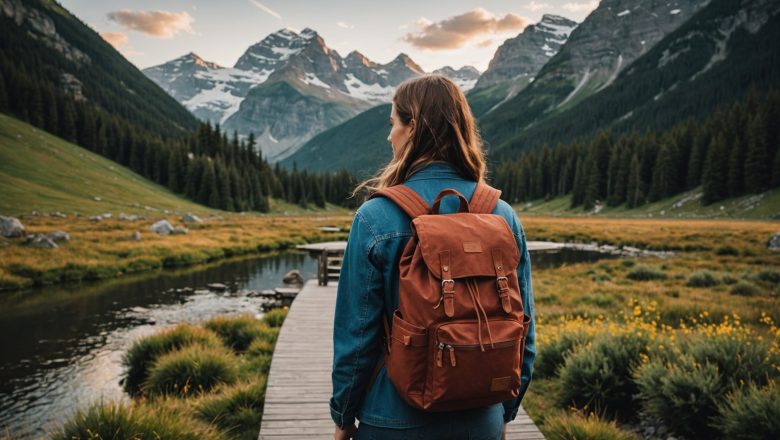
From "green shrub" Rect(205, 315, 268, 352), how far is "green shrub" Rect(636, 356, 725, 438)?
29.1ft

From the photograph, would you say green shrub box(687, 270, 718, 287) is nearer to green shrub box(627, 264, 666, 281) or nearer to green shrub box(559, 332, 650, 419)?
green shrub box(627, 264, 666, 281)

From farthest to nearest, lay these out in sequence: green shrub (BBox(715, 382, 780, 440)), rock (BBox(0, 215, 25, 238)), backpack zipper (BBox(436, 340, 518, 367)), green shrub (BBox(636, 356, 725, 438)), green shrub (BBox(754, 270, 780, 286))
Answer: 1. rock (BBox(0, 215, 25, 238))
2. green shrub (BBox(754, 270, 780, 286))
3. green shrub (BBox(636, 356, 725, 438))
4. green shrub (BBox(715, 382, 780, 440))
5. backpack zipper (BBox(436, 340, 518, 367))

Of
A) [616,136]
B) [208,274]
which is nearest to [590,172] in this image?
[616,136]

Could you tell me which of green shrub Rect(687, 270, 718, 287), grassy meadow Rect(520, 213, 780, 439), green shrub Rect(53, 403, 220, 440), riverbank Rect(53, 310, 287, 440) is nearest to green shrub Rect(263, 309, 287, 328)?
riverbank Rect(53, 310, 287, 440)

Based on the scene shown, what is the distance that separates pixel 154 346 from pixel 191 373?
2.68 metres

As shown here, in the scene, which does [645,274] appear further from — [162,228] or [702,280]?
[162,228]

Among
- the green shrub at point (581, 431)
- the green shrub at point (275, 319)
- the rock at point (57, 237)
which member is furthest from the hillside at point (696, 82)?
the green shrub at point (581, 431)

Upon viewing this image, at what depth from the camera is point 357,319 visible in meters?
2.17

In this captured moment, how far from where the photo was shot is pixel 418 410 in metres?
2.11

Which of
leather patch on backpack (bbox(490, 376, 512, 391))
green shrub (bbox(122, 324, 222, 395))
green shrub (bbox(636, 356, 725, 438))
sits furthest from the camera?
green shrub (bbox(122, 324, 222, 395))

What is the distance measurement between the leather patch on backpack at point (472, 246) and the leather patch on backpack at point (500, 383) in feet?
1.99

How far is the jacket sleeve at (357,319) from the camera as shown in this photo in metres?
2.13

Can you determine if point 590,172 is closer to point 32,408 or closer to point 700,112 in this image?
point 700,112

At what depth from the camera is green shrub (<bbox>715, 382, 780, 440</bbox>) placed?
4629 mm
